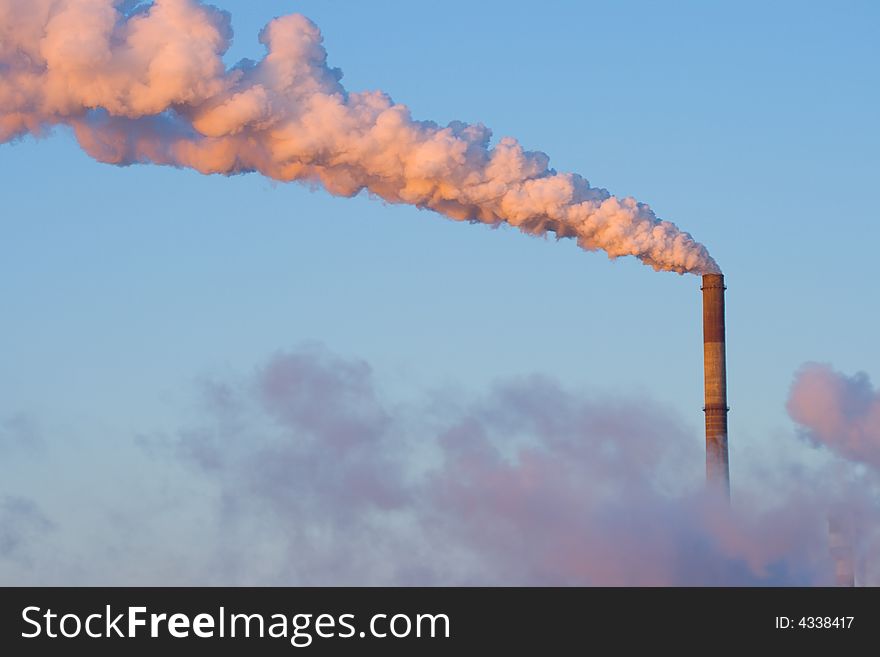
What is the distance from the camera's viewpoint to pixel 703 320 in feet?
161

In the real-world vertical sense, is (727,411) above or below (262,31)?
below

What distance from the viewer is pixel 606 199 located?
4612 centimetres

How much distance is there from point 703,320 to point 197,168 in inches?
626
